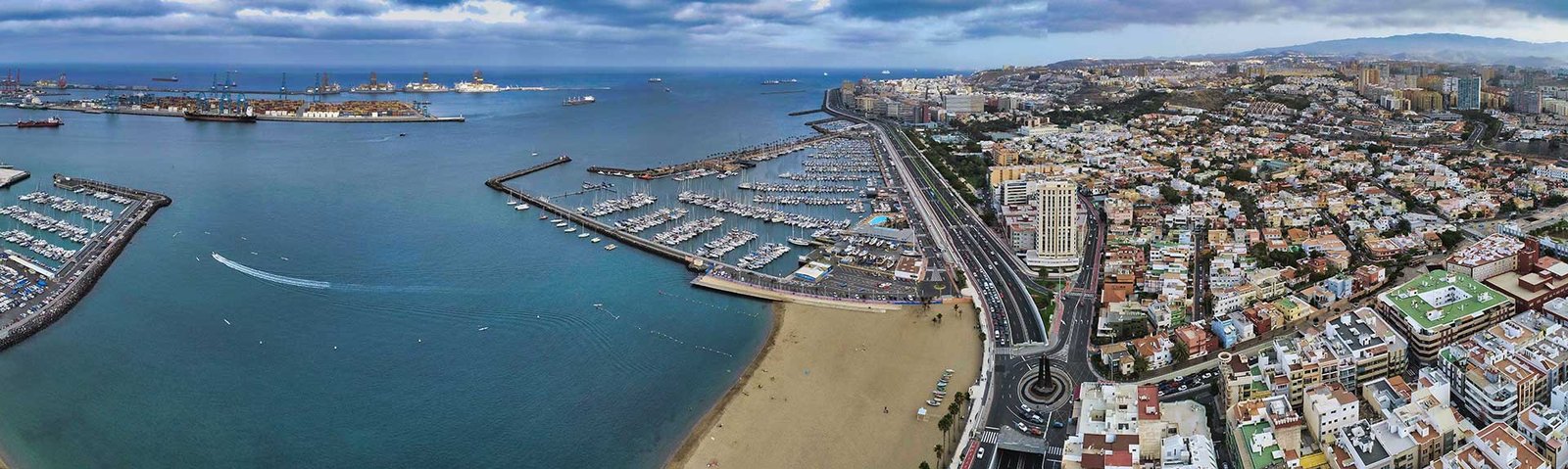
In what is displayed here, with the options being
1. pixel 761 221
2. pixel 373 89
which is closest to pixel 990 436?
pixel 761 221

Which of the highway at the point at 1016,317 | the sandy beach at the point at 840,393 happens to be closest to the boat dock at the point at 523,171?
the highway at the point at 1016,317

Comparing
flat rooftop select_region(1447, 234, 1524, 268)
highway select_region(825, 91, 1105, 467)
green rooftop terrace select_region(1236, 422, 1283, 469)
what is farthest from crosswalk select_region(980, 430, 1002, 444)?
flat rooftop select_region(1447, 234, 1524, 268)

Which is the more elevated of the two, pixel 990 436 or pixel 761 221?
pixel 761 221

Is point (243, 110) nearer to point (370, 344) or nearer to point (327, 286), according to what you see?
point (327, 286)

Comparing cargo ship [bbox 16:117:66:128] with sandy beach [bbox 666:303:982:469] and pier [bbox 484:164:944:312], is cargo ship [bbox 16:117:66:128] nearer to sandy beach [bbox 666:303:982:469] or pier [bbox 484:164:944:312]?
pier [bbox 484:164:944:312]

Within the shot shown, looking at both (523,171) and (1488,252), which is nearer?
(1488,252)

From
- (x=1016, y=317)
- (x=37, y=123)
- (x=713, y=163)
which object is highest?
(x=37, y=123)

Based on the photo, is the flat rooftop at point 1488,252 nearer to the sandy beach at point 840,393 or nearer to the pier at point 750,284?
the sandy beach at point 840,393
